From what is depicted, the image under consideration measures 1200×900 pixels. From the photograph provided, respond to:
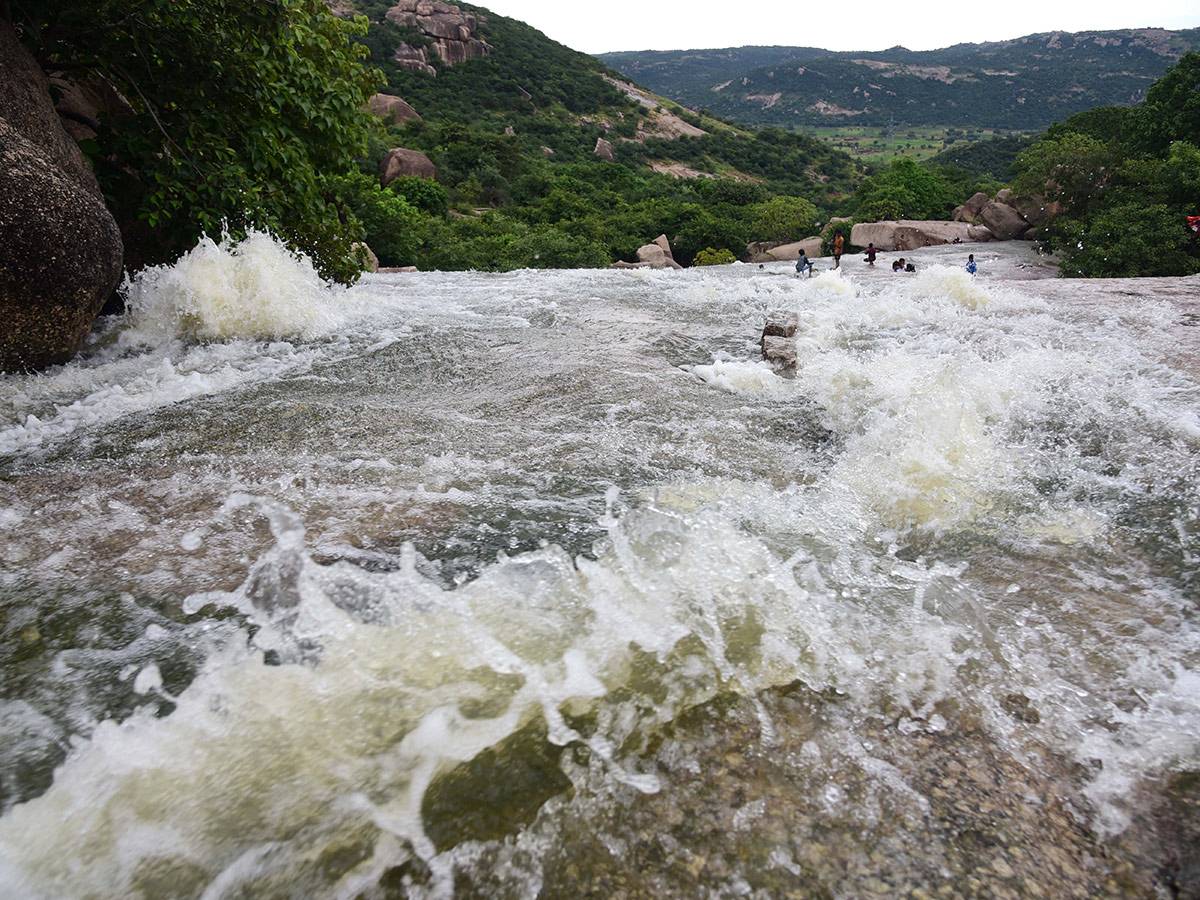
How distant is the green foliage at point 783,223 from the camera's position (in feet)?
104

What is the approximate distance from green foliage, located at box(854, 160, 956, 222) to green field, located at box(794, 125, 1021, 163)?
55.9 meters

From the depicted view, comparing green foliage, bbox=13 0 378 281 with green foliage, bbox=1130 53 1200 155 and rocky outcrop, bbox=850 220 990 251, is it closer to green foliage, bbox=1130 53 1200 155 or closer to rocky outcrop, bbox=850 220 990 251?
rocky outcrop, bbox=850 220 990 251

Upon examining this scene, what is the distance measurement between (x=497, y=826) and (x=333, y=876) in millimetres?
415

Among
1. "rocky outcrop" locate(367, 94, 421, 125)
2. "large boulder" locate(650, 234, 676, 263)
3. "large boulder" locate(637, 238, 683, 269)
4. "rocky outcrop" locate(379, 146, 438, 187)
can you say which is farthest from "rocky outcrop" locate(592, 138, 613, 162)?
"large boulder" locate(637, 238, 683, 269)

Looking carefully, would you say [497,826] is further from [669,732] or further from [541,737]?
[669,732]

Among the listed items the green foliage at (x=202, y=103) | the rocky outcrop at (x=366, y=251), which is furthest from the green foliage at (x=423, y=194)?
the green foliage at (x=202, y=103)

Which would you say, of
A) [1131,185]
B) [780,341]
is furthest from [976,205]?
[780,341]

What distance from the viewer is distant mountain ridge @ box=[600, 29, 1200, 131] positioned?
113m

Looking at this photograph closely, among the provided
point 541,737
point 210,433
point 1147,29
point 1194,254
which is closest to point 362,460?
point 210,433

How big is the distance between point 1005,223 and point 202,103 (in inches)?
1137

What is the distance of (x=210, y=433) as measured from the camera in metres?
3.94

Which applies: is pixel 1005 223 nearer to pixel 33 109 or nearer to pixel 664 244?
pixel 664 244

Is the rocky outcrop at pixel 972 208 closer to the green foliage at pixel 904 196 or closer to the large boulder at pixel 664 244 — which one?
the green foliage at pixel 904 196

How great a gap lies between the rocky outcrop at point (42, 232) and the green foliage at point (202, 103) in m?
0.58
